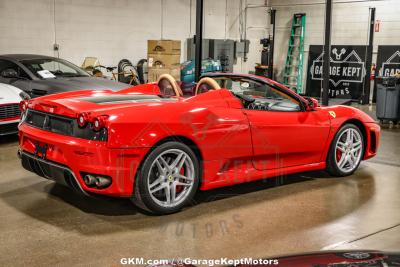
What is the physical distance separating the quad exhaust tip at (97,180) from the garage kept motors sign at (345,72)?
1189 centimetres

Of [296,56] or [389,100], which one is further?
[296,56]

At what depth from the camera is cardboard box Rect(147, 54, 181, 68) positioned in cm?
1330

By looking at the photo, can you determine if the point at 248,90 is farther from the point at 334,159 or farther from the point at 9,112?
the point at 9,112

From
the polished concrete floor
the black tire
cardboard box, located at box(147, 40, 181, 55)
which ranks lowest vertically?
the polished concrete floor

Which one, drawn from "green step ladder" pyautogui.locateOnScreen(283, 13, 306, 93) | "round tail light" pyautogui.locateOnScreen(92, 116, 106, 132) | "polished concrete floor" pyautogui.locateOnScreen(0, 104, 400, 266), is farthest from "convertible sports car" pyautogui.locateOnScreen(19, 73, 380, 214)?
"green step ladder" pyautogui.locateOnScreen(283, 13, 306, 93)

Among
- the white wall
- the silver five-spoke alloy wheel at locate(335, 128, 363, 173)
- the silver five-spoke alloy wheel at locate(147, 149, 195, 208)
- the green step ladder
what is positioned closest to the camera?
the silver five-spoke alloy wheel at locate(147, 149, 195, 208)

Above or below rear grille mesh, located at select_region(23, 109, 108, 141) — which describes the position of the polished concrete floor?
below

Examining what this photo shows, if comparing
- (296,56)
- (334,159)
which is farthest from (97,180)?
(296,56)

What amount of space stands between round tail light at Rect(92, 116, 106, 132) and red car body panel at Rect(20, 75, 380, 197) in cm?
5

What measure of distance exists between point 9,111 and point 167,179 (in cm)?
379

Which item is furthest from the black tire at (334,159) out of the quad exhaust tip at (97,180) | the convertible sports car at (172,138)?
the quad exhaust tip at (97,180)

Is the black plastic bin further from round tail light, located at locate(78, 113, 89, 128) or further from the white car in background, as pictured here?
round tail light, located at locate(78, 113, 89, 128)

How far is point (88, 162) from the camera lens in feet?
12.3

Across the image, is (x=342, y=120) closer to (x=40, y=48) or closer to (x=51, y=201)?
(x=51, y=201)
